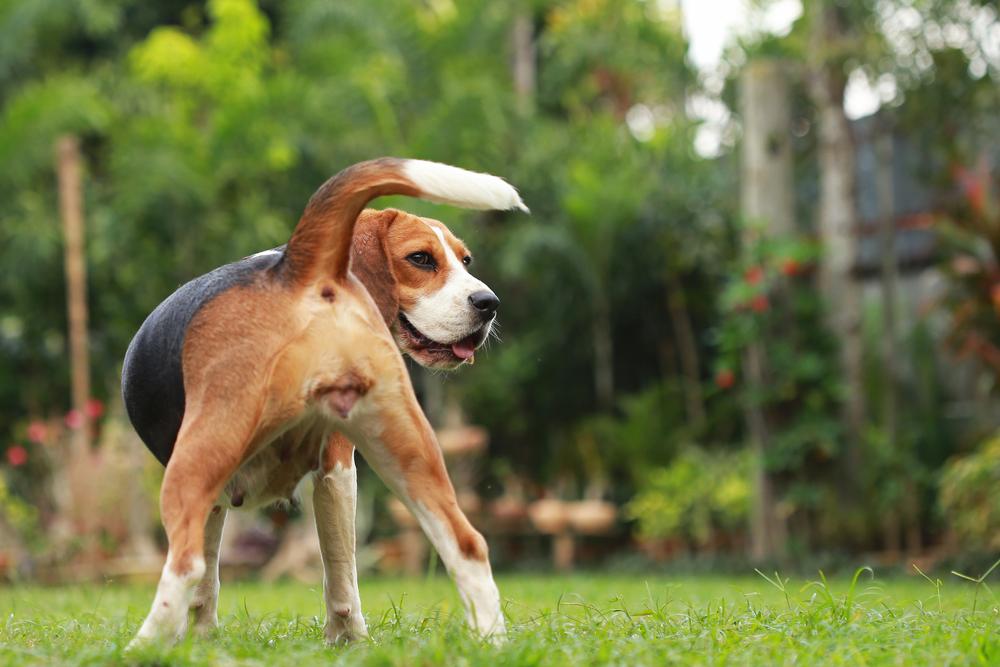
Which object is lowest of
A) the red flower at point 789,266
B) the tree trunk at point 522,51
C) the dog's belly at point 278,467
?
the dog's belly at point 278,467

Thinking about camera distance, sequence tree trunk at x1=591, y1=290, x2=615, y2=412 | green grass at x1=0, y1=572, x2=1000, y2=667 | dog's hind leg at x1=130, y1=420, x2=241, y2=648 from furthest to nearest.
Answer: tree trunk at x1=591, y1=290, x2=615, y2=412 < dog's hind leg at x1=130, y1=420, x2=241, y2=648 < green grass at x1=0, y1=572, x2=1000, y2=667

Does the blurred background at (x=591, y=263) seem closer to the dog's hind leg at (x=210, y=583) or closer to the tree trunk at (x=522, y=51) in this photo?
the tree trunk at (x=522, y=51)

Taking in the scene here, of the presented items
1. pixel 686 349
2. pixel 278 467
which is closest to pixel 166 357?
pixel 278 467

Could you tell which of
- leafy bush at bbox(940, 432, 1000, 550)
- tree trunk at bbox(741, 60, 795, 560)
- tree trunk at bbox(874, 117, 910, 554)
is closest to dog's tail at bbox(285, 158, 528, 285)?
leafy bush at bbox(940, 432, 1000, 550)

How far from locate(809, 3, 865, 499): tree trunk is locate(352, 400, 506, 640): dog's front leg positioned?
8676 mm

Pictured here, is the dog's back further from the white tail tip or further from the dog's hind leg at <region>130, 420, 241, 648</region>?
the white tail tip

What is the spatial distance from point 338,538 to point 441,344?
660mm

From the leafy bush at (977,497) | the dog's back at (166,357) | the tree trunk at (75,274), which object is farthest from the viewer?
the tree trunk at (75,274)

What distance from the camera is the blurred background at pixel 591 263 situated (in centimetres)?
1143

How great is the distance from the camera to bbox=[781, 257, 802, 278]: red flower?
11305 millimetres

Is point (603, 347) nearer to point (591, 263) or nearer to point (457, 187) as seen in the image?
point (591, 263)

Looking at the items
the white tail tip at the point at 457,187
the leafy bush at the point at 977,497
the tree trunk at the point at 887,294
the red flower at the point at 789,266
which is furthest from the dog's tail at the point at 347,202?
the tree trunk at the point at 887,294

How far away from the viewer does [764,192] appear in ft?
38.5

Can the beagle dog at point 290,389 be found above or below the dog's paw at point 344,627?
above
